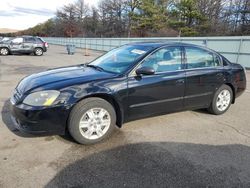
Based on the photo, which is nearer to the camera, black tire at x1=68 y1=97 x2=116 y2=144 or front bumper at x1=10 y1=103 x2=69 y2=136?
front bumper at x1=10 y1=103 x2=69 y2=136

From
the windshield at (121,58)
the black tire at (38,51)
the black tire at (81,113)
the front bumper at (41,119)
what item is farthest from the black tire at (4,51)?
the black tire at (81,113)

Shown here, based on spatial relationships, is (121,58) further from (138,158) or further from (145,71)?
(138,158)

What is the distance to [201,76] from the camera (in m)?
4.68

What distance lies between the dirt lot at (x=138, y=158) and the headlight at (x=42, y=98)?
2.23 ft

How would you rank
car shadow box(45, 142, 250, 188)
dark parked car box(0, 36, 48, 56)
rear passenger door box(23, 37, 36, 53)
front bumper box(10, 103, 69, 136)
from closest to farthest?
car shadow box(45, 142, 250, 188), front bumper box(10, 103, 69, 136), dark parked car box(0, 36, 48, 56), rear passenger door box(23, 37, 36, 53)

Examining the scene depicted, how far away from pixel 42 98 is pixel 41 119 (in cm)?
30

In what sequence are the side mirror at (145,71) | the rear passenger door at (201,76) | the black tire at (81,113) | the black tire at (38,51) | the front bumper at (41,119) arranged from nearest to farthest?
the front bumper at (41,119) < the black tire at (81,113) < the side mirror at (145,71) < the rear passenger door at (201,76) < the black tire at (38,51)

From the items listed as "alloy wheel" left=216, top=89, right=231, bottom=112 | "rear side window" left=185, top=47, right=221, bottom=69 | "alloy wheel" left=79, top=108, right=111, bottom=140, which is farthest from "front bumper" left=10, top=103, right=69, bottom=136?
"alloy wheel" left=216, top=89, right=231, bottom=112

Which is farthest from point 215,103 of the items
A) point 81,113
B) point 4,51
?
point 4,51

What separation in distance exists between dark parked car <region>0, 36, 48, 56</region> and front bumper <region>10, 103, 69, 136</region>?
742 inches

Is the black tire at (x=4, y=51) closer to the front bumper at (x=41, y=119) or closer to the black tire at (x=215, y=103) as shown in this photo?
the front bumper at (x=41, y=119)

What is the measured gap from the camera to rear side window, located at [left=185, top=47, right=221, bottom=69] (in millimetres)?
4625

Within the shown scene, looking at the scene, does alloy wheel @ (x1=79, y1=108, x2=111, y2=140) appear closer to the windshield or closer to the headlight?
the headlight

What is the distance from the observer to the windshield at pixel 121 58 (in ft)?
13.5
